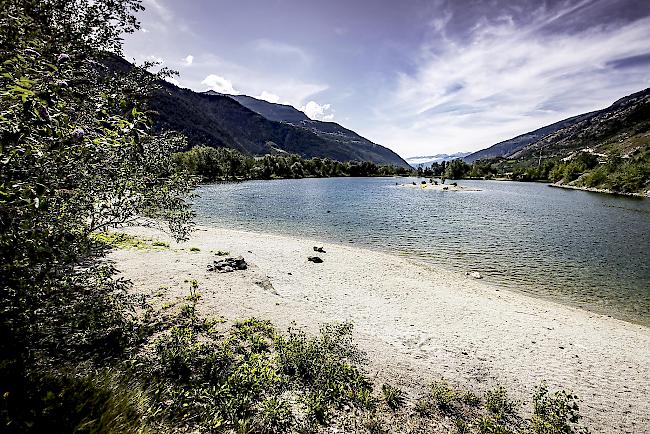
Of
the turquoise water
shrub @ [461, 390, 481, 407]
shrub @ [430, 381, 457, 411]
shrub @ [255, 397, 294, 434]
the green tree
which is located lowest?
the turquoise water

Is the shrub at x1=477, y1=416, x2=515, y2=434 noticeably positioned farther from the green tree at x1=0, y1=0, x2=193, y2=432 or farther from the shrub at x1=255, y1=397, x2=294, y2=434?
the green tree at x1=0, y1=0, x2=193, y2=432

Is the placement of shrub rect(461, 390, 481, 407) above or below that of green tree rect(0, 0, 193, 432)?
below

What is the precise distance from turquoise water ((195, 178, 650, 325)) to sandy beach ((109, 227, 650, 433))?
407 centimetres

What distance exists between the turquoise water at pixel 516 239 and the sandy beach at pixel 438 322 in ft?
13.4

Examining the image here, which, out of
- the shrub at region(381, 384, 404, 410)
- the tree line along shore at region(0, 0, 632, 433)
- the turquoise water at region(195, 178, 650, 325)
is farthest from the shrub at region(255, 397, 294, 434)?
the turquoise water at region(195, 178, 650, 325)

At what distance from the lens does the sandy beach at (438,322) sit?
10.6 metres

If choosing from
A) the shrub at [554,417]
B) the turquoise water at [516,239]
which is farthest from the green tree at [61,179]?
the turquoise water at [516,239]

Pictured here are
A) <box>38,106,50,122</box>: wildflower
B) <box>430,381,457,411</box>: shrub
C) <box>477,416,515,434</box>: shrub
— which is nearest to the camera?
<box>38,106,50,122</box>: wildflower

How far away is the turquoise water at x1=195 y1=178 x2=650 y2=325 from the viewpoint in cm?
2291

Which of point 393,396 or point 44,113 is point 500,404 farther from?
point 44,113

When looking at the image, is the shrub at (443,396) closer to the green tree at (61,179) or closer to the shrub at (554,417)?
the shrub at (554,417)

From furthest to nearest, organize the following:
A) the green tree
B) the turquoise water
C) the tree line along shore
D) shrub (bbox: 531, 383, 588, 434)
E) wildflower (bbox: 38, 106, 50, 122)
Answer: the turquoise water < shrub (bbox: 531, 383, 588, 434) < the tree line along shore < the green tree < wildflower (bbox: 38, 106, 50, 122)

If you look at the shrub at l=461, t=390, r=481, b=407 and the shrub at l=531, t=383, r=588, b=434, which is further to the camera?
the shrub at l=461, t=390, r=481, b=407

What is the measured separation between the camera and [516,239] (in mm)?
37312
